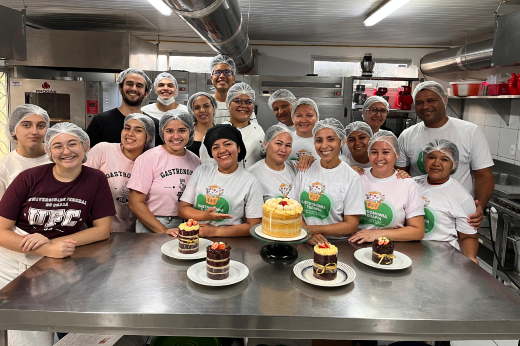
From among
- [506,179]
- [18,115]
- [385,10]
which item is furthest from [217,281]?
[506,179]

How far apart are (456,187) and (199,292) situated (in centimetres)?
188

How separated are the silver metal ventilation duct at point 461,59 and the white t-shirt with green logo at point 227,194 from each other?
4.16m

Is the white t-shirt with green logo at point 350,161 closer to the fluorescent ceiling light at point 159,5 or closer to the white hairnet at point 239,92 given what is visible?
the white hairnet at point 239,92

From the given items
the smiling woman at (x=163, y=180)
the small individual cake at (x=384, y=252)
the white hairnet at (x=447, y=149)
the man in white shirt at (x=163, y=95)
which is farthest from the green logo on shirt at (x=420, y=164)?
the man in white shirt at (x=163, y=95)

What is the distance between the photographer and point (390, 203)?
255 cm

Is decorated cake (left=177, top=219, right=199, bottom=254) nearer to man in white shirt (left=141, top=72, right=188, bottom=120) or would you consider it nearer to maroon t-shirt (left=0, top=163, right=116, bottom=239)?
maroon t-shirt (left=0, top=163, right=116, bottom=239)

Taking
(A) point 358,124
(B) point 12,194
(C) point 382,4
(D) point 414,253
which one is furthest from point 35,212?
(C) point 382,4

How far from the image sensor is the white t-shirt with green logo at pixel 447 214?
8.41ft

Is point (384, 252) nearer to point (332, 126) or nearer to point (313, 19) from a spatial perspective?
point (332, 126)

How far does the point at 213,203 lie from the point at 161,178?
1.45ft

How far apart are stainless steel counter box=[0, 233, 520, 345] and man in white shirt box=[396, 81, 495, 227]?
145 centimetres

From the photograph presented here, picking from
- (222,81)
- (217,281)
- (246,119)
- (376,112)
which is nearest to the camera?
(217,281)

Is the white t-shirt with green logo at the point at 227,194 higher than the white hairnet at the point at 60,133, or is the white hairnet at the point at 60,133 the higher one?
the white hairnet at the point at 60,133

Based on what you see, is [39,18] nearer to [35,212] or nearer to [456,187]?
[35,212]
